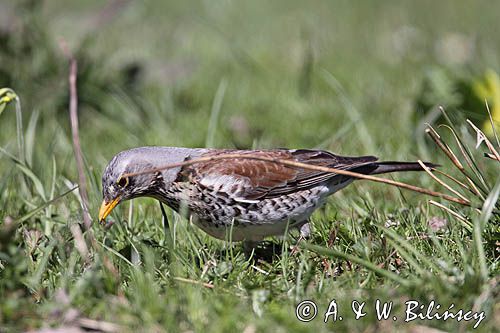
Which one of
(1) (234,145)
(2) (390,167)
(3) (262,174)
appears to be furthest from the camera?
(1) (234,145)

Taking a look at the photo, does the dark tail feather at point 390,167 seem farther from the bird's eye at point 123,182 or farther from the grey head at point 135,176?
the bird's eye at point 123,182

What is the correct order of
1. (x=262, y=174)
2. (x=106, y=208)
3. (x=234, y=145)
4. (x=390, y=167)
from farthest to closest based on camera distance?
(x=234, y=145)
(x=390, y=167)
(x=262, y=174)
(x=106, y=208)

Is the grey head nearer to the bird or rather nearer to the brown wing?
the bird

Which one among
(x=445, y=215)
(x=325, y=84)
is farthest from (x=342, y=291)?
(x=325, y=84)

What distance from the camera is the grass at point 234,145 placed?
3.36 meters

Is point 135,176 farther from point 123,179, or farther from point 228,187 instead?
point 228,187

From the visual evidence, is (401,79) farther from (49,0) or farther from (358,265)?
(49,0)

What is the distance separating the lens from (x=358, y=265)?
3859 mm

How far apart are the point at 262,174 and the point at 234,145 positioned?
191 centimetres

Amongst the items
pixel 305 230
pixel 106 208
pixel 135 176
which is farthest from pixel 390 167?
pixel 106 208

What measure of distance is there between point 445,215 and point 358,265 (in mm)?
941

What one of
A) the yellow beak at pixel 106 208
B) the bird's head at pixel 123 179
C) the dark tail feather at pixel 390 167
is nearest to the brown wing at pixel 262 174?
the dark tail feather at pixel 390 167

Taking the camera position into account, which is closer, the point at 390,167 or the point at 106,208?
the point at 106,208

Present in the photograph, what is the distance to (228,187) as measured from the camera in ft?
14.8
